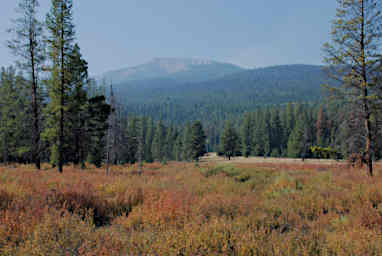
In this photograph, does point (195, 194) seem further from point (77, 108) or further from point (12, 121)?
point (12, 121)

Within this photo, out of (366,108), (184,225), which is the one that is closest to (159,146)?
(366,108)

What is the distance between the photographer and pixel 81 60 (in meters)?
24.8

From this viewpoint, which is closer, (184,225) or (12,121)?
(184,225)

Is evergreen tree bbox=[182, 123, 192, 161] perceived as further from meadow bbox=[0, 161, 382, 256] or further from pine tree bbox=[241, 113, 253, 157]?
meadow bbox=[0, 161, 382, 256]

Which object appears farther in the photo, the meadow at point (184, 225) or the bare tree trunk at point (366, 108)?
the bare tree trunk at point (366, 108)

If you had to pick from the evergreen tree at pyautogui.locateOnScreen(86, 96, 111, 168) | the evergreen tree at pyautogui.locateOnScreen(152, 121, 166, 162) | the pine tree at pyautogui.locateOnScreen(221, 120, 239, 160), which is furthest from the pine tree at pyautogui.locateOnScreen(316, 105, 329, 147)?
the evergreen tree at pyautogui.locateOnScreen(86, 96, 111, 168)

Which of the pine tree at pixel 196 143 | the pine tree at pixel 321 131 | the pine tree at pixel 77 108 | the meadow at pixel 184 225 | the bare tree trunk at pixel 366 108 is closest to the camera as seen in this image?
the meadow at pixel 184 225

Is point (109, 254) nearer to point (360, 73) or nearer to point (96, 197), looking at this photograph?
point (96, 197)

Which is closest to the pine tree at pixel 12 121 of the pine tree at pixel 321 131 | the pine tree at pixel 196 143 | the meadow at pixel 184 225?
the meadow at pixel 184 225

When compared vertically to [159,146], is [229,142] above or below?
above

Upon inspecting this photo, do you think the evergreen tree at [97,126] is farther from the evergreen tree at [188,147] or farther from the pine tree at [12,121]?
the evergreen tree at [188,147]

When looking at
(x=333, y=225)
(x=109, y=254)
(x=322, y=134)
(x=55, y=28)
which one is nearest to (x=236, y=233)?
(x=109, y=254)

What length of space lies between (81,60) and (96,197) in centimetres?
2237

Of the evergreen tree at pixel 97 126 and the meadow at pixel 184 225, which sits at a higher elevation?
the evergreen tree at pixel 97 126
